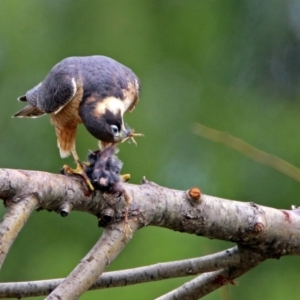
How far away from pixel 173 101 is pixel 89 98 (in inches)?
Answer: 169

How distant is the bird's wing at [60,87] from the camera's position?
294cm

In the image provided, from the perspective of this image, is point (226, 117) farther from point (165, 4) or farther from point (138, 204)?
point (138, 204)

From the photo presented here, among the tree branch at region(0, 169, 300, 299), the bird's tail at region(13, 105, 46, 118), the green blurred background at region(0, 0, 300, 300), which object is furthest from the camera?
the green blurred background at region(0, 0, 300, 300)

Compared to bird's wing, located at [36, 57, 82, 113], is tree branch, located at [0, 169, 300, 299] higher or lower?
lower

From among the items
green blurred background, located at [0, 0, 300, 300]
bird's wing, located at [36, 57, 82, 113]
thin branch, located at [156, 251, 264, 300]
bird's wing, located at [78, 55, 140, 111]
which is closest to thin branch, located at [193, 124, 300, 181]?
thin branch, located at [156, 251, 264, 300]

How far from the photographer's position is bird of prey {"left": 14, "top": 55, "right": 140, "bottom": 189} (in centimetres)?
271

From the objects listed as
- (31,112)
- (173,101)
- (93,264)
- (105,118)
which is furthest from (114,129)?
(173,101)

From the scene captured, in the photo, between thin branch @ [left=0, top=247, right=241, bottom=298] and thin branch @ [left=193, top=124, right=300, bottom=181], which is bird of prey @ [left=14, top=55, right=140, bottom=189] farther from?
thin branch @ [left=0, top=247, right=241, bottom=298]

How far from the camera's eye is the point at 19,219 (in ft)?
5.69

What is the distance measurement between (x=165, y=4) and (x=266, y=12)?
1.09m

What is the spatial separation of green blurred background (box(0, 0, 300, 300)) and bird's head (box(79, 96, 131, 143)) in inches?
107

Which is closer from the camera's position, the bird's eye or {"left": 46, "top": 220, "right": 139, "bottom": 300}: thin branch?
{"left": 46, "top": 220, "right": 139, "bottom": 300}: thin branch

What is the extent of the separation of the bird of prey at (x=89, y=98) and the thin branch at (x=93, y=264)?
0.73m

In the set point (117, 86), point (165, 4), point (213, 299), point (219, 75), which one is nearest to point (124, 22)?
point (165, 4)
